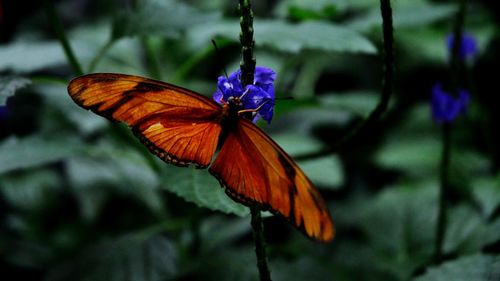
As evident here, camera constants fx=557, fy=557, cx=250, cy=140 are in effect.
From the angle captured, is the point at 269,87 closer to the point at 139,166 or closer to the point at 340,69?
the point at 139,166

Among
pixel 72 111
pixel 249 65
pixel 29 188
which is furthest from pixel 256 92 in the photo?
pixel 29 188

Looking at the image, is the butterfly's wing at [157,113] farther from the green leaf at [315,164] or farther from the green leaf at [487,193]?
the green leaf at [487,193]

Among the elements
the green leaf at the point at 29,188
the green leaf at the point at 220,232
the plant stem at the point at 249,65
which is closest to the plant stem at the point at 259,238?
the plant stem at the point at 249,65

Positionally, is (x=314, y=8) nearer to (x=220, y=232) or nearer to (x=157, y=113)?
(x=220, y=232)

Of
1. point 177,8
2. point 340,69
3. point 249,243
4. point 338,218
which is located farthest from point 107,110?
point 340,69

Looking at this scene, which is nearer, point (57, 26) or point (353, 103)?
point (57, 26)

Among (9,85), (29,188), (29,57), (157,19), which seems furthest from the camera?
(29,188)
